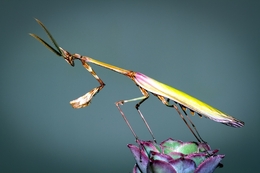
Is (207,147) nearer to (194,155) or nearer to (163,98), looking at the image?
(194,155)

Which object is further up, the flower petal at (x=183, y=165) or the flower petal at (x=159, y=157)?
the flower petal at (x=159, y=157)

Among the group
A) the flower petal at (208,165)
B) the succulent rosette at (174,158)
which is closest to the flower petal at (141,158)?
the succulent rosette at (174,158)

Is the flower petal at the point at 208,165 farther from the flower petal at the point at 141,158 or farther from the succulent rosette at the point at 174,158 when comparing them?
the flower petal at the point at 141,158

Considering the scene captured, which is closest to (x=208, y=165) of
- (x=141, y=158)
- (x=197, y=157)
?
(x=197, y=157)

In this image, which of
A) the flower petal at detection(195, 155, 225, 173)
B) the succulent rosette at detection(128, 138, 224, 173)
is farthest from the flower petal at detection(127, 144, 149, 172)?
the flower petal at detection(195, 155, 225, 173)

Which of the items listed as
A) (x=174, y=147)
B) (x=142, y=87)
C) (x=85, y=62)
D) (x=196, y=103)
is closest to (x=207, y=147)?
(x=174, y=147)

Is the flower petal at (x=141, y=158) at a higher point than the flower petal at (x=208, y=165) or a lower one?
higher

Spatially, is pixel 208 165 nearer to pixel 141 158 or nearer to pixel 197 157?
pixel 197 157

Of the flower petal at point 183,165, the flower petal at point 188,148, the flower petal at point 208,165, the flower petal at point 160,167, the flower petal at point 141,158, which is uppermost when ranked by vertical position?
the flower petal at point 141,158
